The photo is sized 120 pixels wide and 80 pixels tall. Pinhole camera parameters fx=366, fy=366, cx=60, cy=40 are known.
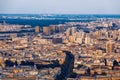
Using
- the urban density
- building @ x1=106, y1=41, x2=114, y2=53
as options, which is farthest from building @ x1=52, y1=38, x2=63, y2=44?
building @ x1=106, y1=41, x2=114, y2=53

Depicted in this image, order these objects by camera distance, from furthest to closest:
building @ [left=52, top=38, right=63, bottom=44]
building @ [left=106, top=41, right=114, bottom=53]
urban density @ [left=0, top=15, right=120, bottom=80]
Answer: building @ [left=52, top=38, right=63, bottom=44], building @ [left=106, top=41, right=114, bottom=53], urban density @ [left=0, top=15, right=120, bottom=80]

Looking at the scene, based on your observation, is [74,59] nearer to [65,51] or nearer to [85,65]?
[85,65]

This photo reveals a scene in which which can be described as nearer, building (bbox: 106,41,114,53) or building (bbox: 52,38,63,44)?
building (bbox: 106,41,114,53)

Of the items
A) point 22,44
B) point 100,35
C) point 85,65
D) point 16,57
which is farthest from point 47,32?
point 85,65

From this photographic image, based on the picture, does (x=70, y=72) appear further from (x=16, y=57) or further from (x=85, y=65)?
(x=16, y=57)

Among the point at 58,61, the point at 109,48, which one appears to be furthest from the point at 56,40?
the point at 58,61

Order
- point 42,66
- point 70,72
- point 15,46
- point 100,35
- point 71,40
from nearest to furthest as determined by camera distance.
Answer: point 70,72 → point 42,66 → point 15,46 → point 71,40 → point 100,35

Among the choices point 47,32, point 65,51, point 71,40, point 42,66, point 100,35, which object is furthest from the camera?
point 47,32

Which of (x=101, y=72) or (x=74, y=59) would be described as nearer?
(x=101, y=72)

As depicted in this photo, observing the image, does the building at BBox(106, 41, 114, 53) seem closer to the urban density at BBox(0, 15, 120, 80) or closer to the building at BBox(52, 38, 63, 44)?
the urban density at BBox(0, 15, 120, 80)

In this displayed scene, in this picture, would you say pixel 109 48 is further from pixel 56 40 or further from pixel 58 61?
pixel 56 40
